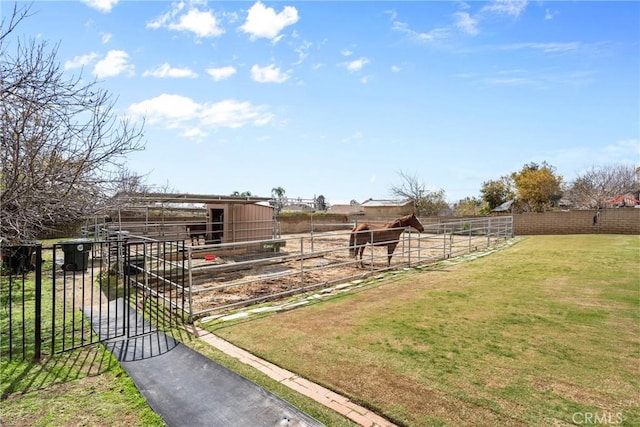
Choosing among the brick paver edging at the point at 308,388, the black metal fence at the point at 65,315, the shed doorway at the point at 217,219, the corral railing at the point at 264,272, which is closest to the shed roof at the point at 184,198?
the corral railing at the point at 264,272

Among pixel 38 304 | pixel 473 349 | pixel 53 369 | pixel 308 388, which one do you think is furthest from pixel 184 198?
pixel 473 349

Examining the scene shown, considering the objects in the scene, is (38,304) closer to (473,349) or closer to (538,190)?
(473,349)

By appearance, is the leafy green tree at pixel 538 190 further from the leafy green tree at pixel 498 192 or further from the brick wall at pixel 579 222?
the brick wall at pixel 579 222

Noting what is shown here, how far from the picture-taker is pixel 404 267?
9.01 m

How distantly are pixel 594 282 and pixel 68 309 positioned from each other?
9383 millimetres

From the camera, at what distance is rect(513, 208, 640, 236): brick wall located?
56.7 feet

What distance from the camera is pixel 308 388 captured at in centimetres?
288

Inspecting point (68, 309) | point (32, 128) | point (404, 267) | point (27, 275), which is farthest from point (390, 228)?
point (27, 275)

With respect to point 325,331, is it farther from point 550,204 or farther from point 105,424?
point 550,204

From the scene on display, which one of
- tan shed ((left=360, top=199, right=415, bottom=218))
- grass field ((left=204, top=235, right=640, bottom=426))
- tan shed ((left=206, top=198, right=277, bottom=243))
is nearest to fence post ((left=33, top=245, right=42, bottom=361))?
grass field ((left=204, top=235, right=640, bottom=426))

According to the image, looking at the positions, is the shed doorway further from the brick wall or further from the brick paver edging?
the brick wall

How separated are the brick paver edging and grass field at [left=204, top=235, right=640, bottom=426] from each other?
78 millimetres

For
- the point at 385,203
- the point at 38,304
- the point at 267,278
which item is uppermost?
the point at 385,203
